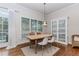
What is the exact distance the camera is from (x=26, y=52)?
226 cm

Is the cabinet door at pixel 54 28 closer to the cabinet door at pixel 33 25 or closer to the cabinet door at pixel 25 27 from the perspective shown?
the cabinet door at pixel 33 25

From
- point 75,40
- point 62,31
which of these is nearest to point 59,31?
point 62,31

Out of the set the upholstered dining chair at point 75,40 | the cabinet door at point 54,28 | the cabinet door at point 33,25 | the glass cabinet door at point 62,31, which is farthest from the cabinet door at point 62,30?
the cabinet door at point 33,25

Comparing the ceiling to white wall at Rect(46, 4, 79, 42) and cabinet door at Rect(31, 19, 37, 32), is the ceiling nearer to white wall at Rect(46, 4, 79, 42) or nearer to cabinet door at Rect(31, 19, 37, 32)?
white wall at Rect(46, 4, 79, 42)

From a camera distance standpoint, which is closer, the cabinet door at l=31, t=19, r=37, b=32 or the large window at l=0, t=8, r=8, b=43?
the large window at l=0, t=8, r=8, b=43

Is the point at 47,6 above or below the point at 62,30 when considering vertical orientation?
above

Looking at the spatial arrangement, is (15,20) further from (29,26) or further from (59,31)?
(59,31)

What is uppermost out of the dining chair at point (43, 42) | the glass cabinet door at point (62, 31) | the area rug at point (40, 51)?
the glass cabinet door at point (62, 31)

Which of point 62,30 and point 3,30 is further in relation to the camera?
point 62,30

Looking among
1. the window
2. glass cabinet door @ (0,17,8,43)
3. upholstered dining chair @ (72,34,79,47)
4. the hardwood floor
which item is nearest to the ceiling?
the window

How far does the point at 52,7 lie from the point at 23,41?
124 centimetres

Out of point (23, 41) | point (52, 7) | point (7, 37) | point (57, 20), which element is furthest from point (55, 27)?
point (7, 37)

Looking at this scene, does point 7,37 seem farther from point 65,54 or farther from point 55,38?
point 65,54

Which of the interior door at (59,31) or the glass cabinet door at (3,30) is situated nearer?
the glass cabinet door at (3,30)
